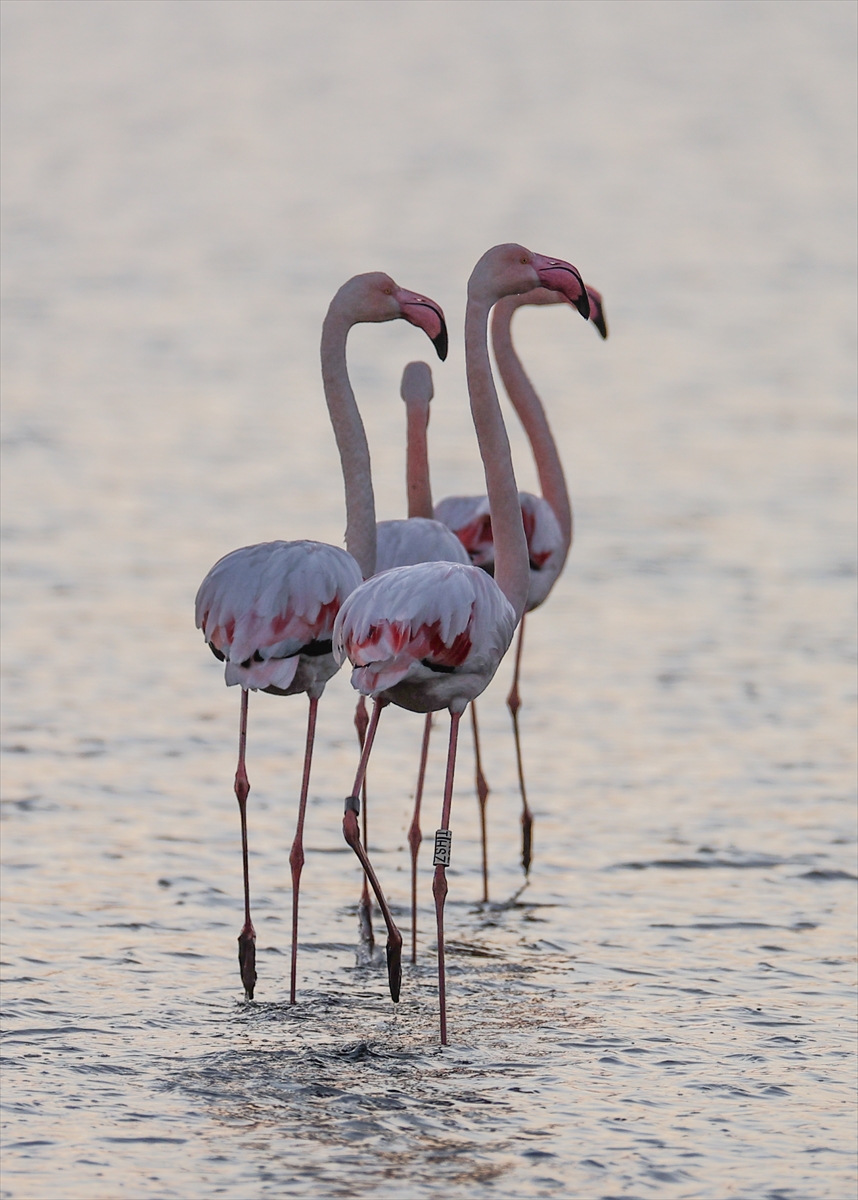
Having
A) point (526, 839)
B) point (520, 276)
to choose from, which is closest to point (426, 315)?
point (520, 276)

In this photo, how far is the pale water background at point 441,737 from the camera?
597 centimetres

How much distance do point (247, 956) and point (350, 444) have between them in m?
1.80

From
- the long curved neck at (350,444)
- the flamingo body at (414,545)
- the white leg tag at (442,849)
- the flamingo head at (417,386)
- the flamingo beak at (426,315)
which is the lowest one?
the white leg tag at (442,849)

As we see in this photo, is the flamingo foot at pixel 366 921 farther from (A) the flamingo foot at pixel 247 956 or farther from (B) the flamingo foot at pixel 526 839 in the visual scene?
(B) the flamingo foot at pixel 526 839

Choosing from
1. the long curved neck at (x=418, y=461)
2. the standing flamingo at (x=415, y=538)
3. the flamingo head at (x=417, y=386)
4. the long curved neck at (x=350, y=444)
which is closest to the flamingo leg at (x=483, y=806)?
the standing flamingo at (x=415, y=538)

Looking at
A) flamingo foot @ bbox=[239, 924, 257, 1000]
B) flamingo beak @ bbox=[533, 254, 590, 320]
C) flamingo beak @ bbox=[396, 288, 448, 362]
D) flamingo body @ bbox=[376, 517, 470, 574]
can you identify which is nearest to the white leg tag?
flamingo foot @ bbox=[239, 924, 257, 1000]

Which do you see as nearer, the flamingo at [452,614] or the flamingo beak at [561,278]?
the flamingo at [452,614]

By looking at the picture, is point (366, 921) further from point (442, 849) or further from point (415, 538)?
point (415, 538)

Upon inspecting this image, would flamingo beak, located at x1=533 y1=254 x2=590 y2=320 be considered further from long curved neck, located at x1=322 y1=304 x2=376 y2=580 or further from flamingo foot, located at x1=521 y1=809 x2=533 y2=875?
flamingo foot, located at x1=521 y1=809 x2=533 y2=875

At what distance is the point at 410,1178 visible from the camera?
18.0ft

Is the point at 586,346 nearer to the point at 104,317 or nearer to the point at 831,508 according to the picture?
the point at 104,317

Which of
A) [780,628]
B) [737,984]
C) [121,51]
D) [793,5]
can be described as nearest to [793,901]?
[737,984]

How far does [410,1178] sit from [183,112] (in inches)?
1213

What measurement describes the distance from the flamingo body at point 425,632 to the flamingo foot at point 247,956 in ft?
3.02
